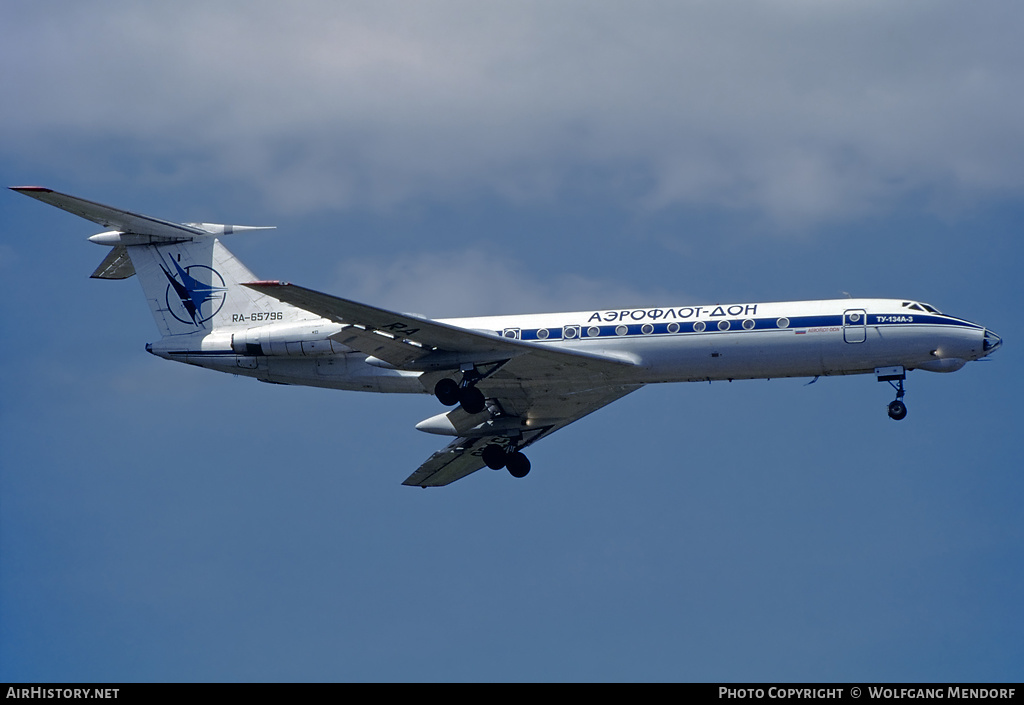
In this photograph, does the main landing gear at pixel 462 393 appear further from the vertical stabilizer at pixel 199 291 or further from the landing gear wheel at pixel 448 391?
the vertical stabilizer at pixel 199 291

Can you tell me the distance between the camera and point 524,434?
117 feet

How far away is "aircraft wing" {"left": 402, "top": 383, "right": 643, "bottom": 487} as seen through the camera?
108ft

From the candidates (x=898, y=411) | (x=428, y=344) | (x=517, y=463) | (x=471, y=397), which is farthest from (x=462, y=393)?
(x=898, y=411)

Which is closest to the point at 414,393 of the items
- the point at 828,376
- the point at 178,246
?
the point at 178,246

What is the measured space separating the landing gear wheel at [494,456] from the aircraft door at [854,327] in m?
10.9

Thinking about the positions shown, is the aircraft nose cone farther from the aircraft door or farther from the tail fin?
the tail fin

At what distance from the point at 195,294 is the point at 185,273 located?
2.48 feet

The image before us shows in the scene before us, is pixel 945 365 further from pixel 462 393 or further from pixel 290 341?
pixel 290 341

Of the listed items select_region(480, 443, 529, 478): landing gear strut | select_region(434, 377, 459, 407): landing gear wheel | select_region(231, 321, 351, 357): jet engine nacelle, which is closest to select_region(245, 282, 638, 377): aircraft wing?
select_region(434, 377, 459, 407): landing gear wheel

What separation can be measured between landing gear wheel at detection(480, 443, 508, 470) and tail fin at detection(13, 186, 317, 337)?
670 centimetres
